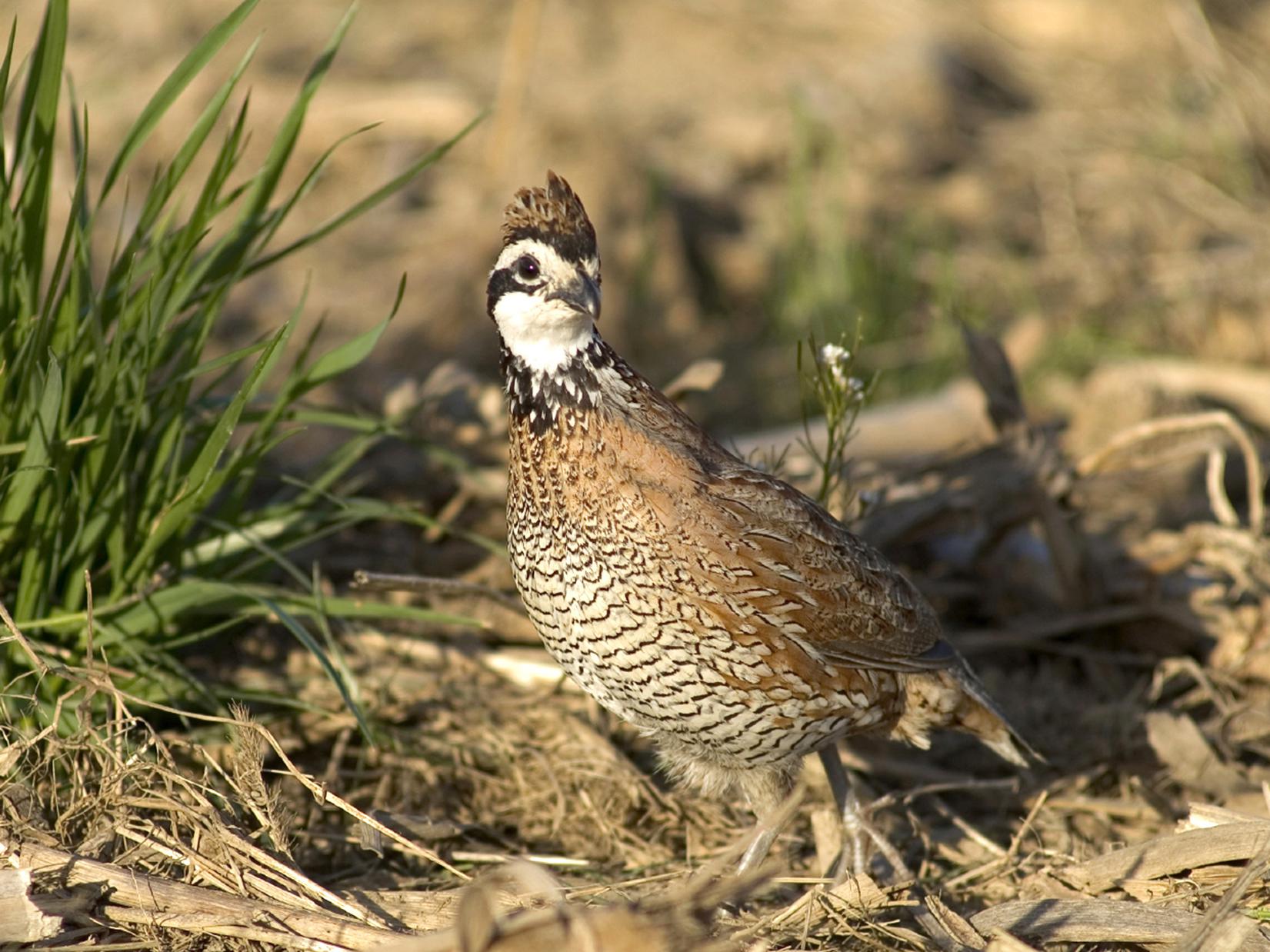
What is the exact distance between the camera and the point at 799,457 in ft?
17.5

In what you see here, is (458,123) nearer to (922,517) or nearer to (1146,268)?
(1146,268)

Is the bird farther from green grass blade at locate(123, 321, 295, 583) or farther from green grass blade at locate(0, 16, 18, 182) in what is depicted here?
green grass blade at locate(0, 16, 18, 182)

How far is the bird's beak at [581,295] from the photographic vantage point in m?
3.16

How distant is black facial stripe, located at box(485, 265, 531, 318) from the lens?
3266 mm

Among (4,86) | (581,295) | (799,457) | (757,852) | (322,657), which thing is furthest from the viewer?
(799,457)

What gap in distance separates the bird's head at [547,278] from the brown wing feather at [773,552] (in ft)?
1.00

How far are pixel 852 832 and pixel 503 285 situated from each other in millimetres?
1868

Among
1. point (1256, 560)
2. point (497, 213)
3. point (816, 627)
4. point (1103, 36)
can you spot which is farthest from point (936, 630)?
point (1103, 36)

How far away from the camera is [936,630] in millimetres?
3854

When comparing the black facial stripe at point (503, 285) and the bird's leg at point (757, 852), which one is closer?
the black facial stripe at point (503, 285)

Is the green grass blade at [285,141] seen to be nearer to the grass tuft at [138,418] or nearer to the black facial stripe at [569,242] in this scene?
the grass tuft at [138,418]

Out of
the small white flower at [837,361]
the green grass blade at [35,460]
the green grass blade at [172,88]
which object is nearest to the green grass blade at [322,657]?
the green grass blade at [35,460]

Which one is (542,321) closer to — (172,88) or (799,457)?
(172,88)

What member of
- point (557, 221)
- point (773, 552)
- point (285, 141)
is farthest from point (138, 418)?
point (773, 552)
